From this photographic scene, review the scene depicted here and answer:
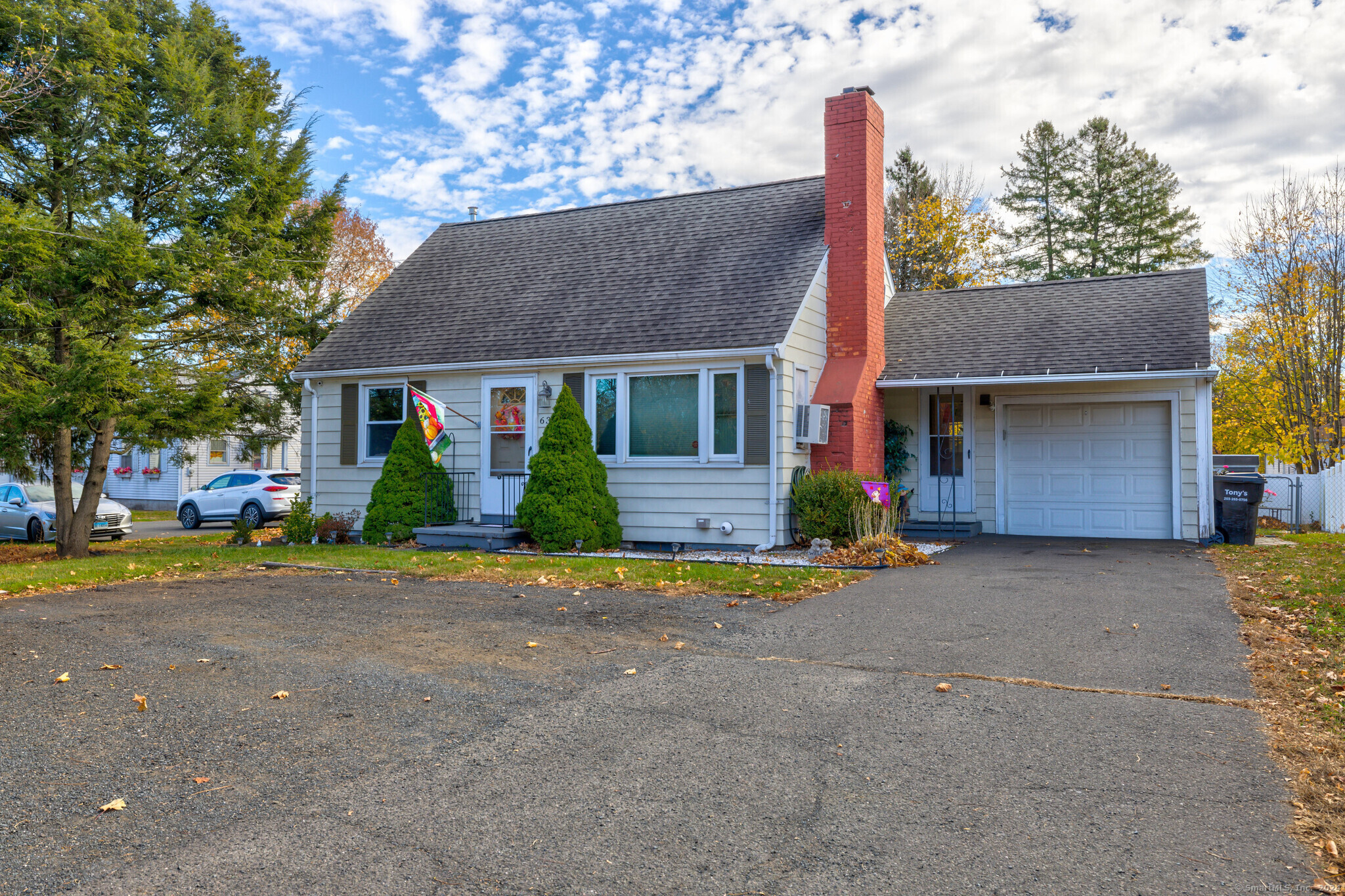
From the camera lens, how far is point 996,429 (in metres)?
14.4

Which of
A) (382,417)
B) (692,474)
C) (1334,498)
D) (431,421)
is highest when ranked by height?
(382,417)

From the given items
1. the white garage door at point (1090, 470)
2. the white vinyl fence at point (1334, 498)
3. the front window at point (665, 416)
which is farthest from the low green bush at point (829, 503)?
the white vinyl fence at point (1334, 498)

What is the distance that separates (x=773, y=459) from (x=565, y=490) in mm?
2857

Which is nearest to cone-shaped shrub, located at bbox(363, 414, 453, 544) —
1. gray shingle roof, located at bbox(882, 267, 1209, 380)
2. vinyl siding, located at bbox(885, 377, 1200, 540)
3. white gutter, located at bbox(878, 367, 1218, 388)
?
white gutter, located at bbox(878, 367, 1218, 388)

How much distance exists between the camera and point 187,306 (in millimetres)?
14242

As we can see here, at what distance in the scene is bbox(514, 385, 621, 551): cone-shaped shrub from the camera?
11797mm

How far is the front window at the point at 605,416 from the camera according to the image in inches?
508

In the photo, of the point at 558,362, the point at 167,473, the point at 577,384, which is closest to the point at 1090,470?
the point at 577,384

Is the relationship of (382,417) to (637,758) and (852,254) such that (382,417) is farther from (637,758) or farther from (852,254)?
(637,758)

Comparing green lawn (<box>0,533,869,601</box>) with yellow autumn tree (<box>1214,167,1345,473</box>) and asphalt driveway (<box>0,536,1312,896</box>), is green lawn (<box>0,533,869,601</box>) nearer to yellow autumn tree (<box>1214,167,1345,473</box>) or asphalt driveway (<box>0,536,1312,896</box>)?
asphalt driveway (<box>0,536,1312,896</box>)

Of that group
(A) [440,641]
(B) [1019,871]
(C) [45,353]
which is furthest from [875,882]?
(C) [45,353]

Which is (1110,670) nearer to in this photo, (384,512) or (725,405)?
(725,405)

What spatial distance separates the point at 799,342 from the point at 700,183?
41.0 feet

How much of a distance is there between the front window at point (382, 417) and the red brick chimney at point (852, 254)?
686cm
